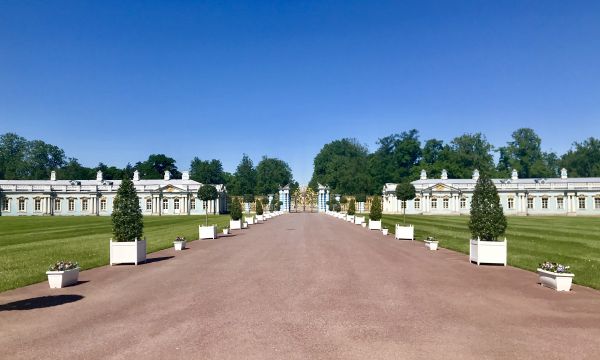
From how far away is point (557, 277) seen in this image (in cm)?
1302

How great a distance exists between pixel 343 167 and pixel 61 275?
385 ft

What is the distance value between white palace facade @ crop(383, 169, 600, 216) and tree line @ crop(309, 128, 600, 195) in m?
18.7

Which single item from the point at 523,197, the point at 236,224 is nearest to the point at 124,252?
the point at 236,224

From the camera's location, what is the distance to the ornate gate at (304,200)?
11412 cm

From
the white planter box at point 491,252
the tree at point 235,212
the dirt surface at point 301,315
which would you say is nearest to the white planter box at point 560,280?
the dirt surface at point 301,315

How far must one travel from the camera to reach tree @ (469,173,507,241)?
60.4 ft

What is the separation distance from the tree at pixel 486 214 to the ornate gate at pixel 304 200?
94389 millimetres

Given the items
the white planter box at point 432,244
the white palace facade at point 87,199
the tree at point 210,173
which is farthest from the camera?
the tree at point 210,173

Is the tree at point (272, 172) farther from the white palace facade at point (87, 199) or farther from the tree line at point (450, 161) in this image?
the white palace facade at point (87, 199)

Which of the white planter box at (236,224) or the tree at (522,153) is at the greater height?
the tree at (522,153)

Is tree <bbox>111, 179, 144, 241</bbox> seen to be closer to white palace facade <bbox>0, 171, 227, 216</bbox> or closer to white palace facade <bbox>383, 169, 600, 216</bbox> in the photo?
white palace facade <bbox>0, 171, 227, 216</bbox>

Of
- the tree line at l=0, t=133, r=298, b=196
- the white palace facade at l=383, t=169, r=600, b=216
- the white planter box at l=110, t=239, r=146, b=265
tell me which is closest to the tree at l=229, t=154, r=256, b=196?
the tree line at l=0, t=133, r=298, b=196

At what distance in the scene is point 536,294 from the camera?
12.6 m

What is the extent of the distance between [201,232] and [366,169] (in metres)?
94.0
